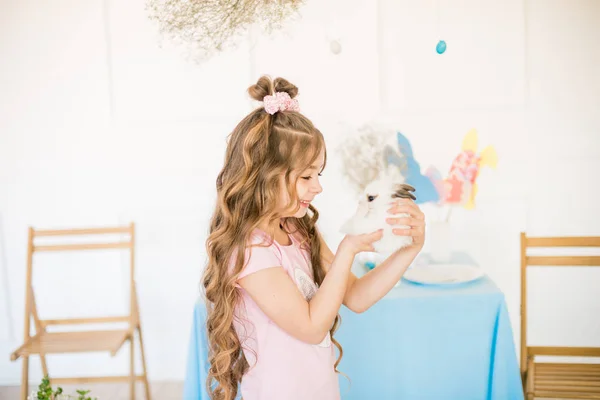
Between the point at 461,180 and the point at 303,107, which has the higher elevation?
the point at 303,107

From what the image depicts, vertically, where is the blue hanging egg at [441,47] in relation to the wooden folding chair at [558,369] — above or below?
above

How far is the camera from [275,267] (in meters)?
1.18

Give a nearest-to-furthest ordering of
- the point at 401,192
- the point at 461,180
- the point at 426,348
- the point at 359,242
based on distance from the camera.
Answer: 1. the point at 359,242
2. the point at 401,192
3. the point at 426,348
4. the point at 461,180

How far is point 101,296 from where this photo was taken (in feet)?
8.28

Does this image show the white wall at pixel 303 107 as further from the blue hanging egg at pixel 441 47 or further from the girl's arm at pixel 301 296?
the girl's arm at pixel 301 296

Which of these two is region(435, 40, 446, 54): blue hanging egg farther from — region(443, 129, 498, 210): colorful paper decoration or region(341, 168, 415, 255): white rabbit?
region(341, 168, 415, 255): white rabbit

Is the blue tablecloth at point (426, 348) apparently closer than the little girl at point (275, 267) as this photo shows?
No

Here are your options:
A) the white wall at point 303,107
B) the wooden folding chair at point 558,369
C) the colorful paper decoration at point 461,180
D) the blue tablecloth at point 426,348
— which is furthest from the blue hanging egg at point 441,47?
the blue tablecloth at point 426,348

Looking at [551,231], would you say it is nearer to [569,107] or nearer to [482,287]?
[569,107]

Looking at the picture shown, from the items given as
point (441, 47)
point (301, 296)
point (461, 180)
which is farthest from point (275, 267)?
point (441, 47)

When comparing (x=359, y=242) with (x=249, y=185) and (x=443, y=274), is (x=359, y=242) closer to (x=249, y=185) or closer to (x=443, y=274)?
(x=249, y=185)

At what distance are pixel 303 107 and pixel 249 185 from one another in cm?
121

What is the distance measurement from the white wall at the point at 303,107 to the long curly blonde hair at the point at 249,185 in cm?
114

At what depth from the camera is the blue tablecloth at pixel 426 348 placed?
64.5 inches
